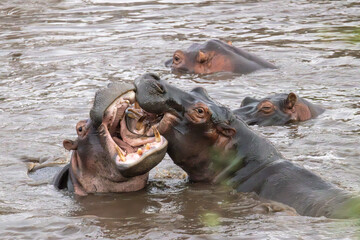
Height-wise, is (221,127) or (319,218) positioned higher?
(221,127)

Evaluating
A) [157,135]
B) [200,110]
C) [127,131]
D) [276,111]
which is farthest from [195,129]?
[276,111]

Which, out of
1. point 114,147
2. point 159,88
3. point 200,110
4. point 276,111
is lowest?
point 276,111

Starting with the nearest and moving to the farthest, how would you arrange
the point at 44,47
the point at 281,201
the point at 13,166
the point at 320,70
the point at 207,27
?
the point at 281,201 < the point at 13,166 < the point at 320,70 < the point at 44,47 < the point at 207,27

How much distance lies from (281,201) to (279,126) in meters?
3.50

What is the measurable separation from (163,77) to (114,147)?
6455mm

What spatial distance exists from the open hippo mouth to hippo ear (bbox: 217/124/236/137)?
1.73ft

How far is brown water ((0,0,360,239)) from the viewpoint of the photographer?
590 centimetres

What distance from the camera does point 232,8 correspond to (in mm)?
18578

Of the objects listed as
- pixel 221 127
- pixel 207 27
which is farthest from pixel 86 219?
pixel 207 27

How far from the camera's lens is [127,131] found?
6.45m

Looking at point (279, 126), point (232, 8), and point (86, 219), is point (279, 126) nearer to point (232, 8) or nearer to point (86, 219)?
point (86, 219)

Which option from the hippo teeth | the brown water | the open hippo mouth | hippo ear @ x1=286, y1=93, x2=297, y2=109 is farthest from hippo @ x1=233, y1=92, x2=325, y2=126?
the hippo teeth

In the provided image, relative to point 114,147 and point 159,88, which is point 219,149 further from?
point 114,147

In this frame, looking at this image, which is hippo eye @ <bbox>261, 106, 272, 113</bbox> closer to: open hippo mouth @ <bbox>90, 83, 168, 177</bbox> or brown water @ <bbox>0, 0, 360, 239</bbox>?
brown water @ <bbox>0, 0, 360, 239</bbox>
